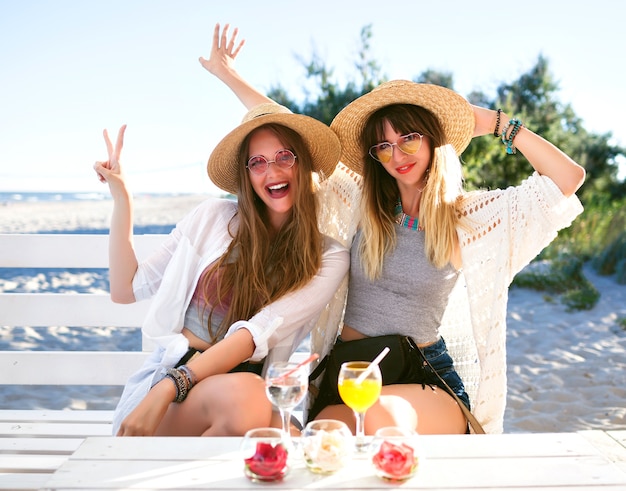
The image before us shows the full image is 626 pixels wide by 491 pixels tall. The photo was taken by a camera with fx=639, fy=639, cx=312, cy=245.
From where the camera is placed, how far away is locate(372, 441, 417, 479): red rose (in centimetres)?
168

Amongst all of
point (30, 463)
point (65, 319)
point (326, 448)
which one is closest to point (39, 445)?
point (30, 463)

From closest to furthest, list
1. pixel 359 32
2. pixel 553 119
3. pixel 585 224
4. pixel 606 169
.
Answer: pixel 585 224 → pixel 359 32 → pixel 606 169 → pixel 553 119

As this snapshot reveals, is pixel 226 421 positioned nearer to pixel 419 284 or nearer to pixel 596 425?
pixel 419 284

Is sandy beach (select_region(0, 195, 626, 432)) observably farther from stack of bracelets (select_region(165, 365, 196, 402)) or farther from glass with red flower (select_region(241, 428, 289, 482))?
glass with red flower (select_region(241, 428, 289, 482))

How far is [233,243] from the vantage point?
118 inches

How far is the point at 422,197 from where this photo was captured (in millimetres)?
2969

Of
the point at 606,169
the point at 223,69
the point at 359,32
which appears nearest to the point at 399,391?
the point at 223,69

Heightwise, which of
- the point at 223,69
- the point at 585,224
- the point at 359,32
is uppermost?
the point at 359,32

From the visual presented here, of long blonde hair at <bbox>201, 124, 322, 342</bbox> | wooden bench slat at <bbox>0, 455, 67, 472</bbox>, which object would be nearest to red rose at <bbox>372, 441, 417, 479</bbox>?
long blonde hair at <bbox>201, 124, 322, 342</bbox>

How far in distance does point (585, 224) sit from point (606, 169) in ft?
27.2

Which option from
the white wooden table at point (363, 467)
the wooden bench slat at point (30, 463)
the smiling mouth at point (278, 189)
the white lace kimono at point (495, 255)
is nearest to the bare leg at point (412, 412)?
the white lace kimono at point (495, 255)

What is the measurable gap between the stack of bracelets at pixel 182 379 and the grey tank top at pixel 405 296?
82 centimetres

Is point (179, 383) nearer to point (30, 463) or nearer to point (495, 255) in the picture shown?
point (30, 463)

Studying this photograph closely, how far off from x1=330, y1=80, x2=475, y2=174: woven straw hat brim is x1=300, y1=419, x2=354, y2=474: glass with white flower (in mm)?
1641
